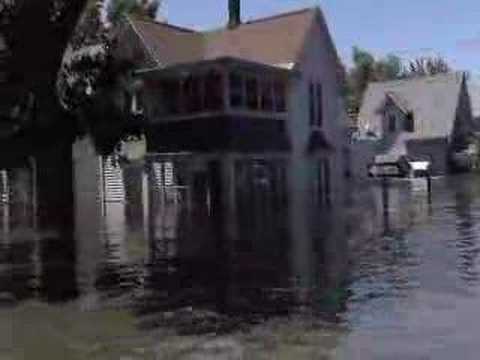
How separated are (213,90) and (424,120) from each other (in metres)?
33.2

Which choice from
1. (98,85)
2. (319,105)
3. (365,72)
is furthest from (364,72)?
(98,85)

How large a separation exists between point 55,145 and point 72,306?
9628 mm

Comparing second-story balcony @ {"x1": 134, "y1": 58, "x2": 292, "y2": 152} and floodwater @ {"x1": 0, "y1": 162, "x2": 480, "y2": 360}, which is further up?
second-story balcony @ {"x1": 134, "y1": 58, "x2": 292, "y2": 152}

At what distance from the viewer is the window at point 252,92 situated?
1168 inches

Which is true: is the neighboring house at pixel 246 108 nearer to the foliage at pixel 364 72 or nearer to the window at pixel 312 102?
the window at pixel 312 102

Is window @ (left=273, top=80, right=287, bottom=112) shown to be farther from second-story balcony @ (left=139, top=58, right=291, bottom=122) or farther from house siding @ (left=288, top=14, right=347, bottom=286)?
house siding @ (left=288, top=14, right=347, bottom=286)

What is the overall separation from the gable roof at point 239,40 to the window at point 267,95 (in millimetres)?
1514

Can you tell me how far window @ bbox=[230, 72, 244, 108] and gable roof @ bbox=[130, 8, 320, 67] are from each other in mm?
2987

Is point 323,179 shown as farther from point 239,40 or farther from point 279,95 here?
point 239,40

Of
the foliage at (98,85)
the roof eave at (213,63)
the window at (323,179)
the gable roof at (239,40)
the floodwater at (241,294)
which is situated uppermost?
the gable roof at (239,40)

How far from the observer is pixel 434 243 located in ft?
53.3

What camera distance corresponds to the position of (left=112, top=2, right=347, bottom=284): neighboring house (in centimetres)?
2858

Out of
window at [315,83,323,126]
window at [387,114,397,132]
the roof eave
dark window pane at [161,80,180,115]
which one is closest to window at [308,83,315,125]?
window at [315,83,323,126]

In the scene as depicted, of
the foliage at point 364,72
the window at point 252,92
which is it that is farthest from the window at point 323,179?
the foliage at point 364,72
